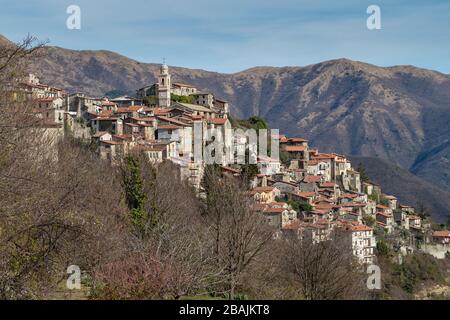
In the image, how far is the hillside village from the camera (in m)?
61.2

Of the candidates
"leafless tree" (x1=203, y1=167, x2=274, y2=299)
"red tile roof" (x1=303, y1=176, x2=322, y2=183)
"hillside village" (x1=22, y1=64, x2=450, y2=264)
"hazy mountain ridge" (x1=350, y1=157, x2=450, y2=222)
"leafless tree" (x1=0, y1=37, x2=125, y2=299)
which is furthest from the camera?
"hazy mountain ridge" (x1=350, y1=157, x2=450, y2=222)

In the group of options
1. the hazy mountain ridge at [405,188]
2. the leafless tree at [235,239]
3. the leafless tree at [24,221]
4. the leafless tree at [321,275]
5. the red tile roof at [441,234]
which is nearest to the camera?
the leafless tree at [24,221]

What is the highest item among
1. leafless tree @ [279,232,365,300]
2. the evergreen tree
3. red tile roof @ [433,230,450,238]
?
the evergreen tree

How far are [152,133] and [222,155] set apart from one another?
292 inches

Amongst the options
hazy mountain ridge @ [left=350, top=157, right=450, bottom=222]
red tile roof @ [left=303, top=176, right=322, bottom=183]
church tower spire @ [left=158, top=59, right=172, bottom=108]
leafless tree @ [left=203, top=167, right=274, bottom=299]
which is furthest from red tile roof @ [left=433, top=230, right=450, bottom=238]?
hazy mountain ridge @ [left=350, top=157, right=450, bottom=222]

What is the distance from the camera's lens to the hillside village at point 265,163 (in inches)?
2408

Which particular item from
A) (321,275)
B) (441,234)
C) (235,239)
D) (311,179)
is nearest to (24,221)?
(235,239)

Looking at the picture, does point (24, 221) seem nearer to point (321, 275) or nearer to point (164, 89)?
point (321, 275)

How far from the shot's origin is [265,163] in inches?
2928

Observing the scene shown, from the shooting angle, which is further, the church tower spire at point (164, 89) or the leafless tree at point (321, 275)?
the church tower spire at point (164, 89)

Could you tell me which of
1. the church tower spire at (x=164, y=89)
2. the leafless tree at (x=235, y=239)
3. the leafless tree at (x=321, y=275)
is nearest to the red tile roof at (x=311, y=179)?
the church tower spire at (x=164, y=89)

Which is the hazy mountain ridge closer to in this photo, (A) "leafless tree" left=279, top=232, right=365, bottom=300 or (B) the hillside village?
(B) the hillside village

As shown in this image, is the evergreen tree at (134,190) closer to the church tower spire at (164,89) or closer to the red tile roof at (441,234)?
the church tower spire at (164,89)

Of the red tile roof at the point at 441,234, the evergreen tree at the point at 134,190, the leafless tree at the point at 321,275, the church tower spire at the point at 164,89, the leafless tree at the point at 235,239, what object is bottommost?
the red tile roof at the point at 441,234
